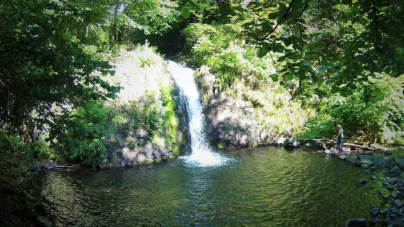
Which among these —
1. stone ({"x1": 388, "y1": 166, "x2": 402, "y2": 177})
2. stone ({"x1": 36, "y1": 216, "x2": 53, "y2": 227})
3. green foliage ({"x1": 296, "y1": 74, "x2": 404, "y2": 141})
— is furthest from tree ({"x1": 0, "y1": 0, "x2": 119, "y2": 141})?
green foliage ({"x1": 296, "y1": 74, "x2": 404, "y2": 141})

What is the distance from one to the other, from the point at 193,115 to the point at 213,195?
6.17m

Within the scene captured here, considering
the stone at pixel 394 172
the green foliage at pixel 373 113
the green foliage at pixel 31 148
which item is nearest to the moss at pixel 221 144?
the green foliage at pixel 373 113

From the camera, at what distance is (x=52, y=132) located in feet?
9.41

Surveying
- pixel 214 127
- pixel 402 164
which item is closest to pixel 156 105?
pixel 214 127

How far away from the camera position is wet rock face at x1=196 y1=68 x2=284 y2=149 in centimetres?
1176

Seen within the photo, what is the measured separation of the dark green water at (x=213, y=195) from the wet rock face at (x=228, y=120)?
3.16 m

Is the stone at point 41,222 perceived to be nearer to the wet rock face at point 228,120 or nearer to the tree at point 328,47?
the tree at point 328,47

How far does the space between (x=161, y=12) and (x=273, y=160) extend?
8.89 m

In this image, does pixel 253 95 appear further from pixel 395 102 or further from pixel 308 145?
pixel 395 102

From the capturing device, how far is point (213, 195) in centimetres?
594

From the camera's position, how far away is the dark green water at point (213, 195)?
4.74 metres

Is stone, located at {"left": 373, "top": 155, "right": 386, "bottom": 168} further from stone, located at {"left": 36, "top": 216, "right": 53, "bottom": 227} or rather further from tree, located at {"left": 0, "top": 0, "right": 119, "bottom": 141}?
stone, located at {"left": 36, "top": 216, "right": 53, "bottom": 227}

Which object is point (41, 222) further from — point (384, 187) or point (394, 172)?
point (394, 172)

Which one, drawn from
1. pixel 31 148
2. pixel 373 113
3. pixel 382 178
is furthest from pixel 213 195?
pixel 373 113
